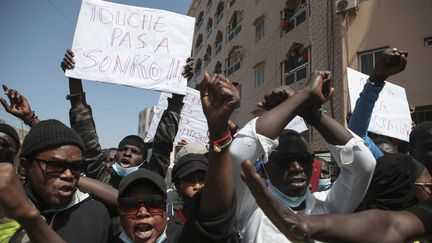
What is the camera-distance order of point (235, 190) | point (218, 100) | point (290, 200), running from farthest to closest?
point (290, 200) < point (235, 190) < point (218, 100)

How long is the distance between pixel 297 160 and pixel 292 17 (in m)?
14.9

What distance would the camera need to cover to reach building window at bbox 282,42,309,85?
14273 millimetres

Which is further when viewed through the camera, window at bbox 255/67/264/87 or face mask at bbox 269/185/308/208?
window at bbox 255/67/264/87

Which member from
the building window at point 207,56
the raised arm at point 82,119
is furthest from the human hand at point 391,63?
the building window at point 207,56

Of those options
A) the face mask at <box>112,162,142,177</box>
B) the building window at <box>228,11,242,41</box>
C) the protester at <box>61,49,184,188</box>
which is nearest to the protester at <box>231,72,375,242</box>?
the protester at <box>61,49,184,188</box>

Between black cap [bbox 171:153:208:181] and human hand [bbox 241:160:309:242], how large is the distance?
1.15m

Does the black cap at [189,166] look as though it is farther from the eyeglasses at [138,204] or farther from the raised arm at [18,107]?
the raised arm at [18,107]

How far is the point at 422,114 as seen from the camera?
10.5 metres

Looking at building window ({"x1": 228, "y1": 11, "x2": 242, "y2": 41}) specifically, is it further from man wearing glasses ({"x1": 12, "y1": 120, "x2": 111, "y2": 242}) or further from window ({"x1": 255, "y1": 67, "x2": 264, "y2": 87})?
man wearing glasses ({"x1": 12, "y1": 120, "x2": 111, "y2": 242})

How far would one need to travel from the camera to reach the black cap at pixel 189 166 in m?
2.28

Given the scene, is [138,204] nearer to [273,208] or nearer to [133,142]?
[273,208]

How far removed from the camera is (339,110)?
38.9 ft

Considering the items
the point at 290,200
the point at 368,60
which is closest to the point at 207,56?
the point at 368,60

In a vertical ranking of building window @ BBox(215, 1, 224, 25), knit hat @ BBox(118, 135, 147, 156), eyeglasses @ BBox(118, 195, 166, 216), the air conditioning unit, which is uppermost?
building window @ BBox(215, 1, 224, 25)
